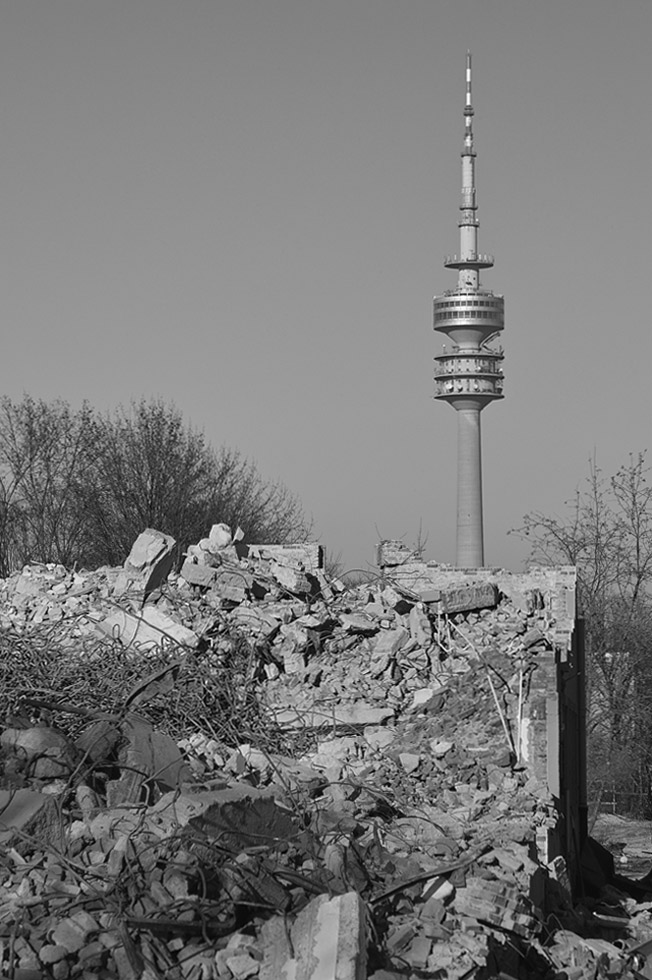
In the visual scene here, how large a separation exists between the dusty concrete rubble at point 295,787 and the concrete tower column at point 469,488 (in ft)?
190

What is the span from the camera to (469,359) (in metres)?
76.6

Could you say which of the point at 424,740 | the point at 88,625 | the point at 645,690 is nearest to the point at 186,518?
the point at 645,690

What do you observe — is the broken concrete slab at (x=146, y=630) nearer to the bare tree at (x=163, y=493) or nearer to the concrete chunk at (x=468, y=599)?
the concrete chunk at (x=468, y=599)

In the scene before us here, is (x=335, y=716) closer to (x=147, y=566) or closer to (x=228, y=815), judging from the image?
(x=147, y=566)

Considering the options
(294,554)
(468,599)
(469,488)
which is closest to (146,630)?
(468,599)

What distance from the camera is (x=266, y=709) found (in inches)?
486

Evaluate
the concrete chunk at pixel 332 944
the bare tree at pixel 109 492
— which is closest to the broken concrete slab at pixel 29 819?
the concrete chunk at pixel 332 944

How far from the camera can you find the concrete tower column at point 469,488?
74.6 metres

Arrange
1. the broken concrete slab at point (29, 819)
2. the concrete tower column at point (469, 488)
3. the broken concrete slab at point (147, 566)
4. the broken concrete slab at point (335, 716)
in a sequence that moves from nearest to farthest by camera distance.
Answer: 1. the broken concrete slab at point (29, 819)
2. the broken concrete slab at point (335, 716)
3. the broken concrete slab at point (147, 566)
4. the concrete tower column at point (469, 488)

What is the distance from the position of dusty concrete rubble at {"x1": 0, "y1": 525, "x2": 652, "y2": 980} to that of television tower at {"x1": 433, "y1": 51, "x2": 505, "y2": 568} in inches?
2322

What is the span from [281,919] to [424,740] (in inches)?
195

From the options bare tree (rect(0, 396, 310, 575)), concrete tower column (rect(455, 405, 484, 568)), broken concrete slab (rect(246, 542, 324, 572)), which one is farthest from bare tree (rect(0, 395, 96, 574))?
concrete tower column (rect(455, 405, 484, 568))

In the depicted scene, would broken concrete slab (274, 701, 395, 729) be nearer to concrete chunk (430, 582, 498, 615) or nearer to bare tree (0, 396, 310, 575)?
concrete chunk (430, 582, 498, 615)

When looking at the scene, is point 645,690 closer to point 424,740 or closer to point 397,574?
point 397,574
